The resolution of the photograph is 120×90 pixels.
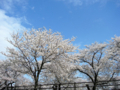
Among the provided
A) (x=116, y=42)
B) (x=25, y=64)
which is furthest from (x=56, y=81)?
(x=116, y=42)

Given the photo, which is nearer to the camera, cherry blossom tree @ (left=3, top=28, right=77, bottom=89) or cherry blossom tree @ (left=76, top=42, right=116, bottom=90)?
cherry blossom tree @ (left=3, top=28, right=77, bottom=89)

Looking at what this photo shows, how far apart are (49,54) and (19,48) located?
3454 millimetres

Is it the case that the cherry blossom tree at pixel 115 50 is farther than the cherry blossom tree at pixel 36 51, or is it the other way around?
the cherry blossom tree at pixel 115 50

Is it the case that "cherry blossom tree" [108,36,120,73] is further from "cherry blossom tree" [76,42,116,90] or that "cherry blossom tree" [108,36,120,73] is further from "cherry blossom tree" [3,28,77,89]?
"cherry blossom tree" [3,28,77,89]

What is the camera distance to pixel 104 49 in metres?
17.9

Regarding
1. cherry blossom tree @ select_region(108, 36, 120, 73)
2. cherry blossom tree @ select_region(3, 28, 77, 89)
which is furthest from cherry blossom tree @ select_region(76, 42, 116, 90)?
cherry blossom tree @ select_region(3, 28, 77, 89)

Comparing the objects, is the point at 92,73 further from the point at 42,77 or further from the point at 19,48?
the point at 19,48

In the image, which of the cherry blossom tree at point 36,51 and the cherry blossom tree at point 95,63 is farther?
the cherry blossom tree at point 95,63

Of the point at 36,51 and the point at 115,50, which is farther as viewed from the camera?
the point at 115,50

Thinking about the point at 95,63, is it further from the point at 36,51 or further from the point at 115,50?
the point at 36,51

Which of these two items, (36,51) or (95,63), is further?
(95,63)

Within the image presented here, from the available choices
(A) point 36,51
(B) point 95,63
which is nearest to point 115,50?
(B) point 95,63

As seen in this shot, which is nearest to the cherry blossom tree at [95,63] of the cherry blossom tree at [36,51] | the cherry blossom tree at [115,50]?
the cherry blossom tree at [115,50]

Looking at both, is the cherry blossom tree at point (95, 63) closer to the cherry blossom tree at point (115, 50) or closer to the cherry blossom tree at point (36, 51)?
the cherry blossom tree at point (115, 50)
